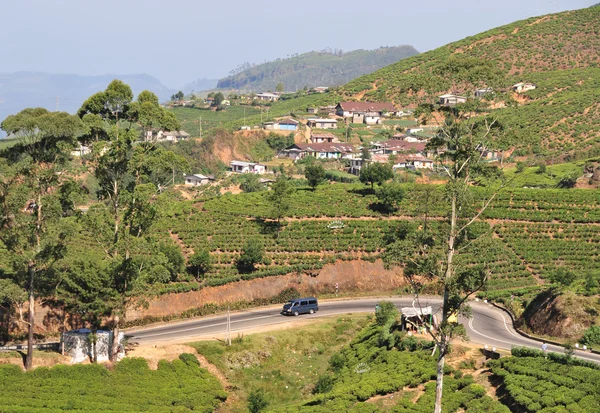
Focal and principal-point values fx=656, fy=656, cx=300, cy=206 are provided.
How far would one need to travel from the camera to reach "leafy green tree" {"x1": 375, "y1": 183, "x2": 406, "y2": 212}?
68625mm

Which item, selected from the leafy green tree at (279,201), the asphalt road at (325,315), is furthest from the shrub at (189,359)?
the leafy green tree at (279,201)

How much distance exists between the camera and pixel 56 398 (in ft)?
110

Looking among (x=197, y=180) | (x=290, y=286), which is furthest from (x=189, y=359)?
(x=197, y=180)

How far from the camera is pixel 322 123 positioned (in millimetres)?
123312

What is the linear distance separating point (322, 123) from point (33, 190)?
3583 inches

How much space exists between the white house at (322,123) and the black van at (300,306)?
2923 inches

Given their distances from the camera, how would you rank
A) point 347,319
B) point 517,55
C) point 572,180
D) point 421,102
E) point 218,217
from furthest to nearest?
1. point 517,55
2. point 572,180
3. point 218,217
4. point 347,319
5. point 421,102

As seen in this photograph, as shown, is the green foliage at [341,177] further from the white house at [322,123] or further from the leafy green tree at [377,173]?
the white house at [322,123]

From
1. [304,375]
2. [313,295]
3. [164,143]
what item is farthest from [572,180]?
[164,143]

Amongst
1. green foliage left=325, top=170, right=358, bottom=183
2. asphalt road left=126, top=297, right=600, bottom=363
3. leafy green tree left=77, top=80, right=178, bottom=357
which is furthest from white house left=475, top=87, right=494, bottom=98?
green foliage left=325, top=170, right=358, bottom=183

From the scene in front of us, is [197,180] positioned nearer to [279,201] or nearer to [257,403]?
[279,201]

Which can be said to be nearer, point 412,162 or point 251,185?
point 251,185

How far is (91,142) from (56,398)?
14.8m

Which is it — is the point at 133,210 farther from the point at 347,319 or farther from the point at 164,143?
the point at 164,143
